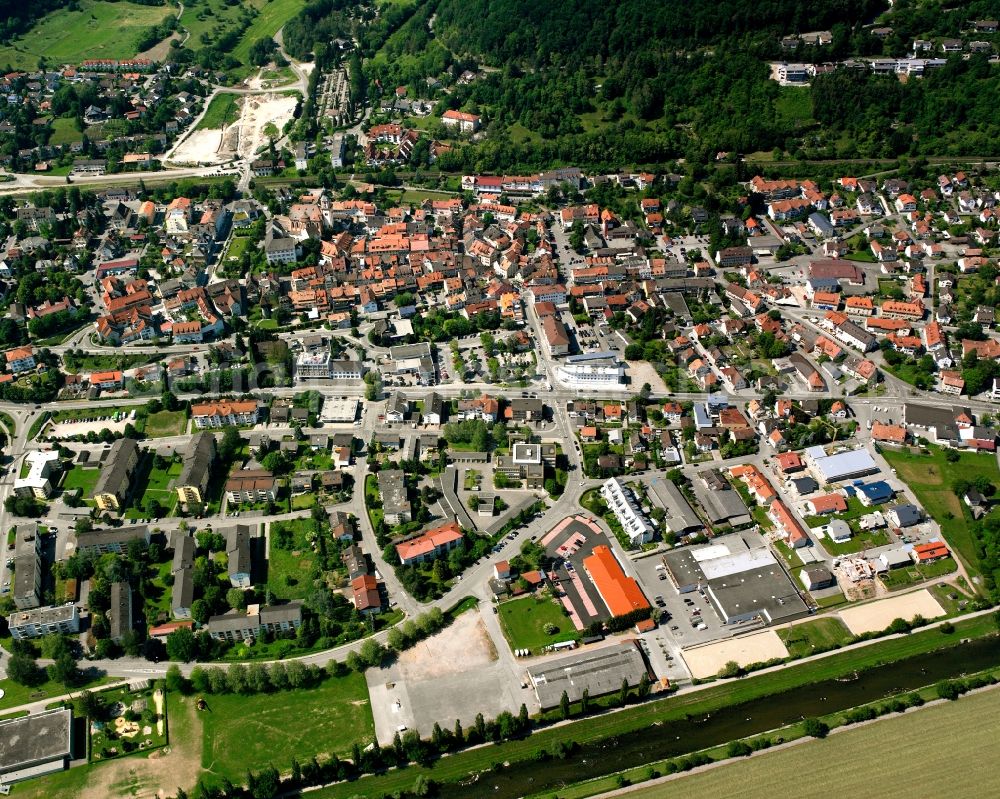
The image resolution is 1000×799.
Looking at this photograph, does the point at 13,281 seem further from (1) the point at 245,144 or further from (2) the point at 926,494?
(2) the point at 926,494

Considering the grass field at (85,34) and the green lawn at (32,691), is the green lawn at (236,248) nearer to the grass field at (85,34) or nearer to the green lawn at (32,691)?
the green lawn at (32,691)

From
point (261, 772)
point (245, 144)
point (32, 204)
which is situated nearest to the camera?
point (261, 772)

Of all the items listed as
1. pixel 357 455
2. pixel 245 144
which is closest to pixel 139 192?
pixel 245 144

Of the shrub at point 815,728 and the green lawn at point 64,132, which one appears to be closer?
the shrub at point 815,728

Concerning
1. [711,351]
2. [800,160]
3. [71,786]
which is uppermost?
[800,160]

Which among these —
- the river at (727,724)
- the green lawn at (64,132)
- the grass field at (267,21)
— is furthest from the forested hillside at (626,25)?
the river at (727,724)

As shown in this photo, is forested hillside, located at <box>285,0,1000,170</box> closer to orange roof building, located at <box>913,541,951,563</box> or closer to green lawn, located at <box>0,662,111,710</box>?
orange roof building, located at <box>913,541,951,563</box>
